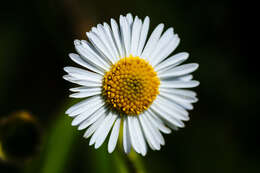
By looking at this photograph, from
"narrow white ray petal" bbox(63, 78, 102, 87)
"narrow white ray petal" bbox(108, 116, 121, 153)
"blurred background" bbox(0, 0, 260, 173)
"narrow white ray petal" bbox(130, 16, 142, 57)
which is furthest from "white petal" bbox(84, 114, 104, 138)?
"blurred background" bbox(0, 0, 260, 173)

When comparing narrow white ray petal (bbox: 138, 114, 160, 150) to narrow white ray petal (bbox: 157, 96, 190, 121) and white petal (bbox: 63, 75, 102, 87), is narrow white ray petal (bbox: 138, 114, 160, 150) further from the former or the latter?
white petal (bbox: 63, 75, 102, 87)

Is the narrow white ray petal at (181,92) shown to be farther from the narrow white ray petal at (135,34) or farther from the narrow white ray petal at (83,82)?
→ the narrow white ray petal at (83,82)

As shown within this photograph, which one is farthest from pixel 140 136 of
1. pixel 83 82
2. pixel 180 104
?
pixel 83 82

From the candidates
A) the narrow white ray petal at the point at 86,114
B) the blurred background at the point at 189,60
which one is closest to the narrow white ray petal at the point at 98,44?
the narrow white ray petal at the point at 86,114

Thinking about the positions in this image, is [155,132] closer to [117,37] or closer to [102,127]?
[102,127]
